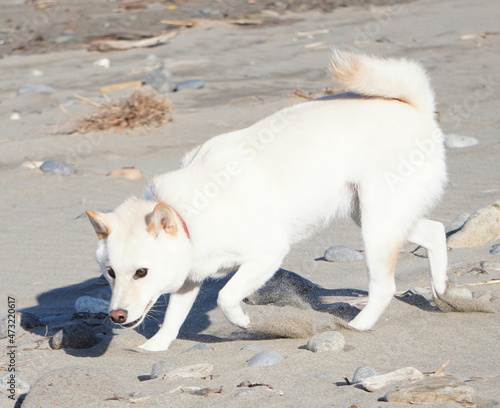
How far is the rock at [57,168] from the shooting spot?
7.73m

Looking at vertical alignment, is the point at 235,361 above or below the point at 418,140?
below

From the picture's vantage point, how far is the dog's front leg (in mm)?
4188

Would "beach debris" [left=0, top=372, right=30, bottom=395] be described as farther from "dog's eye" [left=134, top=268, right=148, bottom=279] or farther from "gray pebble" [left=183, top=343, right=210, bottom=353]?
"gray pebble" [left=183, top=343, right=210, bottom=353]

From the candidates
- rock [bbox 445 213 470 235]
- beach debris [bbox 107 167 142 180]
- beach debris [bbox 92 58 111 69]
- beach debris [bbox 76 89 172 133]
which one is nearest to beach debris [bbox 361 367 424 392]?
rock [bbox 445 213 470 235]

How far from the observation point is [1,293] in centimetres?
523

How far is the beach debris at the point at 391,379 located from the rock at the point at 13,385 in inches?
60.7

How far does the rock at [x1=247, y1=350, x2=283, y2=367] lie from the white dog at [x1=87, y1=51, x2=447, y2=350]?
393 millimetres

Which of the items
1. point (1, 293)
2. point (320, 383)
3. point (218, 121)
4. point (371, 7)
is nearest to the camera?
point (320, 383)

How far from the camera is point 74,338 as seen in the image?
421cm

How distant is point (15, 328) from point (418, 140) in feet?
8.20

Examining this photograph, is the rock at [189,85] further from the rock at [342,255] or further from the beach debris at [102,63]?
the rock at [342,255]

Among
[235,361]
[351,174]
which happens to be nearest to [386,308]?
[351,174]

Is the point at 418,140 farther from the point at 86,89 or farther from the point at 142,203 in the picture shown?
the point at 86,89

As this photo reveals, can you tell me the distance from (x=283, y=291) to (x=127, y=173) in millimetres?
3207
